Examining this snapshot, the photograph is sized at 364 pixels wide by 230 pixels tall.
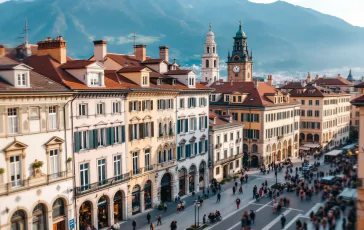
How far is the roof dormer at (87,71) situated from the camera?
40062 mm

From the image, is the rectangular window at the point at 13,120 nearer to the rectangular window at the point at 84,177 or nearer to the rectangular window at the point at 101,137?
the rectangular window at the point at 84,177

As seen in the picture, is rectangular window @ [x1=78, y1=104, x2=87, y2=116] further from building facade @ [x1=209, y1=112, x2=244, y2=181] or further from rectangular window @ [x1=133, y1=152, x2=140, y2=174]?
building facade @ [x1=209, y1=112, x2=244, y2=181]

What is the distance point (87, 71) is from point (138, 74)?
8214 mm

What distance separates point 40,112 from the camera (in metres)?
35.2

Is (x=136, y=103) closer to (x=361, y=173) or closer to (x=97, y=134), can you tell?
(x=97, y=134)

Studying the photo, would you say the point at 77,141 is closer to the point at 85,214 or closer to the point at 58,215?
Result: the point at 58,215

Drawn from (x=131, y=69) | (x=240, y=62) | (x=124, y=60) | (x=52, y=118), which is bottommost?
(x=52, y=118)

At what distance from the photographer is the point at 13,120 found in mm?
33188

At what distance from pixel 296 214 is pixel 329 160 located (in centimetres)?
3678

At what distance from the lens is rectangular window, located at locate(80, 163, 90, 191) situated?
1570 inches

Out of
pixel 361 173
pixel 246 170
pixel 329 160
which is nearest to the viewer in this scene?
pixel 361 173

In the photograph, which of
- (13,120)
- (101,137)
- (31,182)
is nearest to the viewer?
(13,120)

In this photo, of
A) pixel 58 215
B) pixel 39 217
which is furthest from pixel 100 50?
pixel 39 217

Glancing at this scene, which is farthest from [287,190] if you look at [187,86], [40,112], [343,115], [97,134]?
[343,115]
